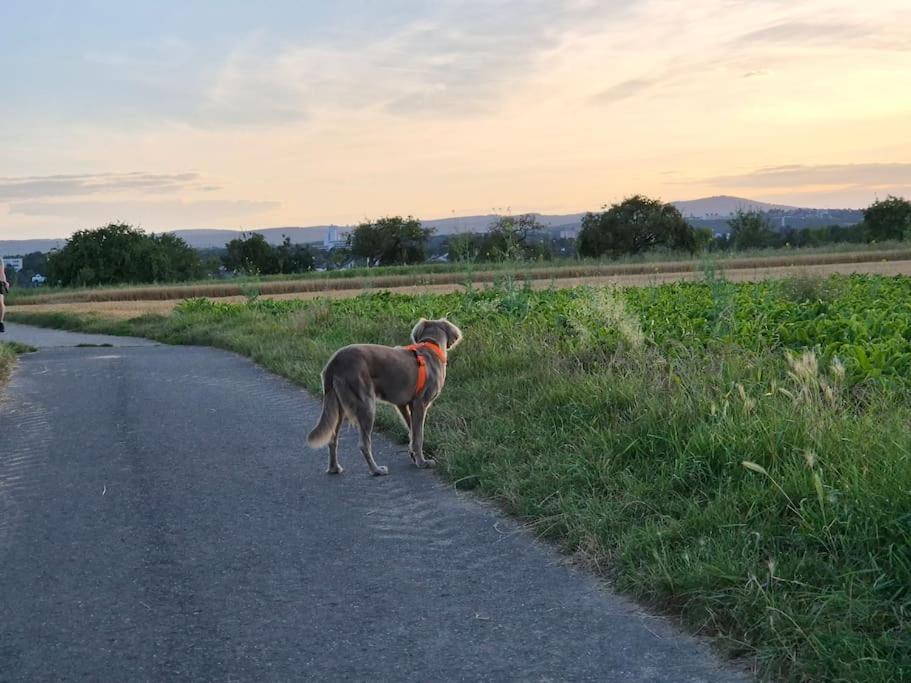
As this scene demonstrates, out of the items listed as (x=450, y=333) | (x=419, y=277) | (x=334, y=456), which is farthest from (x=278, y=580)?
(x=419, y=277)

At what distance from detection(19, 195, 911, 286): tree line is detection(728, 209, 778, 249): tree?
0.10m

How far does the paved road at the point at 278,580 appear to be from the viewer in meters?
3.85

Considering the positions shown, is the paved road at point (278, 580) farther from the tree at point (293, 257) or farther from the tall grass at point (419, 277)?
the tree at point (293, 257)

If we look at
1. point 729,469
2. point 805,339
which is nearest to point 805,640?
point 729,469

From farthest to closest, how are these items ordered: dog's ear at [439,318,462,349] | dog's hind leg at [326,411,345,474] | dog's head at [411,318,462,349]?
dog's ear at [439,318,462,349]
dog's head at [411,318,462,349]
dog's hind leg at [326,411,345,474]

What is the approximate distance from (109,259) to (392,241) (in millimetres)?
23467

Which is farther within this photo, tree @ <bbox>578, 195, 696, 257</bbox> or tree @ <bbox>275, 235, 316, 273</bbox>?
tree @ <bbox>275, 235, 316, 273</bbox>

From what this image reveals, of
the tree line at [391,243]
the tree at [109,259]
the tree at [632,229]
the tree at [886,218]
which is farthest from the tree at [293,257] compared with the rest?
the tree at [886,218]

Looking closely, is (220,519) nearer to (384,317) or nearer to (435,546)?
(435,546)

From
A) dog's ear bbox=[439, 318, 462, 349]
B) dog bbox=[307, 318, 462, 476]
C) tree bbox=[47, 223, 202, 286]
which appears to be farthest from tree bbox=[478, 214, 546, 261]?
tree bbox=[47, 223, 202, 286]

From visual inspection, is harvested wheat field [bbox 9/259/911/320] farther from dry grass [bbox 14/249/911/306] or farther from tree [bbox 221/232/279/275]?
tree [bbox 221/232/279/275]

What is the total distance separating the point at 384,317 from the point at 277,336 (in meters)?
2.26

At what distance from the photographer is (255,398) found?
10.9 meters

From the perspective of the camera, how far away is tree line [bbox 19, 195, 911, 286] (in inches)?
2537
